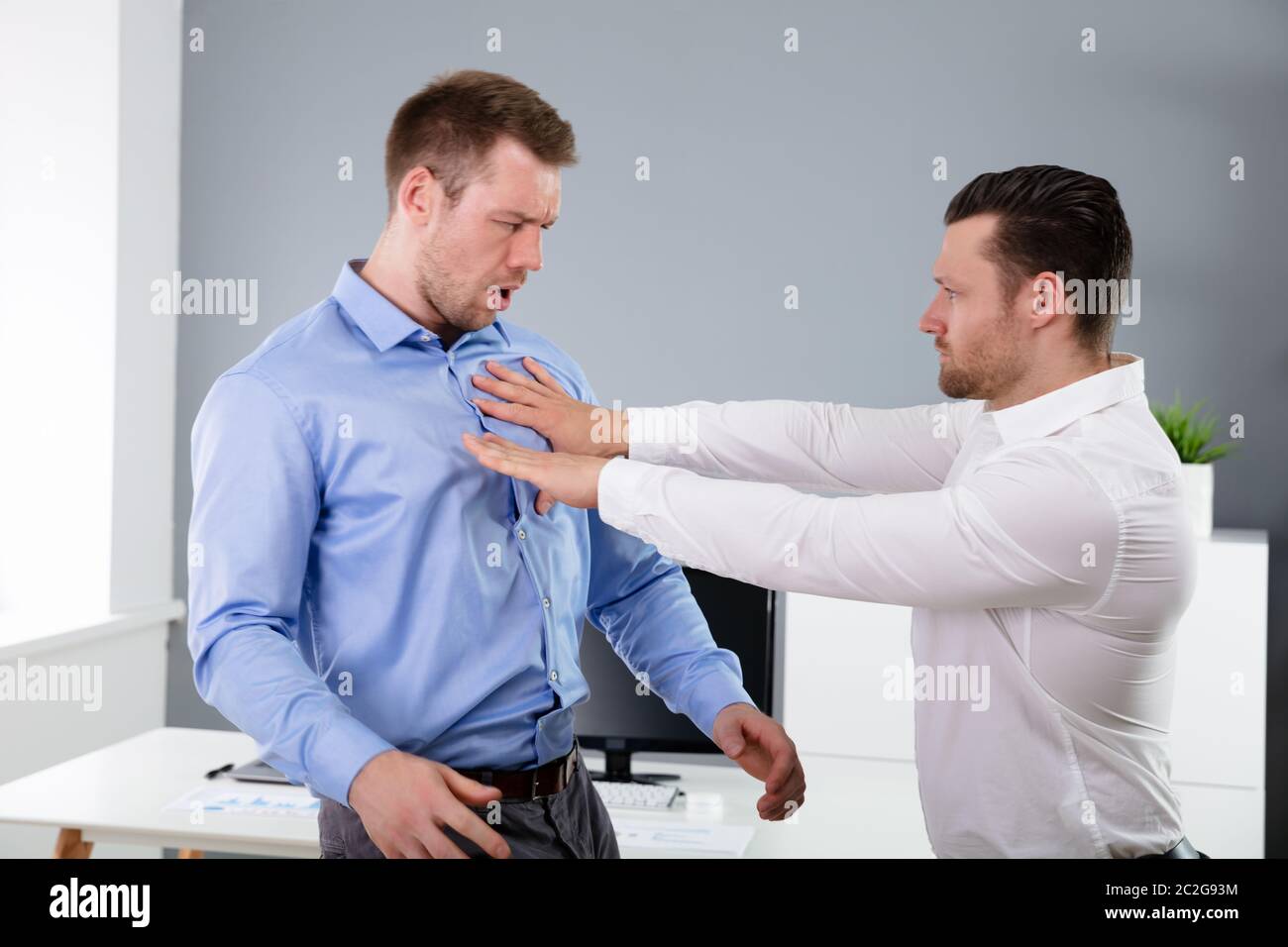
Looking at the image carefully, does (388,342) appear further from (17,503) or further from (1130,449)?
(17,503)

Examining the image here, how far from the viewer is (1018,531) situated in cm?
121

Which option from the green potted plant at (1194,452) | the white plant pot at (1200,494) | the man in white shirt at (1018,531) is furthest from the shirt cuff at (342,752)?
the white plant pot at (1200,494)

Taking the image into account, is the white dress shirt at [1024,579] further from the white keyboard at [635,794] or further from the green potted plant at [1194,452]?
the green potted plant at [1194,452]

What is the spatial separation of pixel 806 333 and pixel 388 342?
168 cm

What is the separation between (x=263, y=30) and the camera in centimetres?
238

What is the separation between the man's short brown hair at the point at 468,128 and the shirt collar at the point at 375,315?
4.1 inches

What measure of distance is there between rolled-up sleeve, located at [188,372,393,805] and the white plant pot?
1909 millimetres

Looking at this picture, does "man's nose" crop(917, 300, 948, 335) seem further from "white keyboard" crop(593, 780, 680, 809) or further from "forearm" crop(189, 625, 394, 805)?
"white keyboard" crop(593, 780, 680, 809)

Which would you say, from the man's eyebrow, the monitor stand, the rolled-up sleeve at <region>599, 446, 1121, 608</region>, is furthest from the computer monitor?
the man's eyebrow

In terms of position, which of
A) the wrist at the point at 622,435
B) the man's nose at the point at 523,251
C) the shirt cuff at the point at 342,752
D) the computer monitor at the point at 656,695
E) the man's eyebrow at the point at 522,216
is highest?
the man's eyebrow at the point at 522,216

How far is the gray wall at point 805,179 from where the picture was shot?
2.52 m

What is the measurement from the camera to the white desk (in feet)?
6.55

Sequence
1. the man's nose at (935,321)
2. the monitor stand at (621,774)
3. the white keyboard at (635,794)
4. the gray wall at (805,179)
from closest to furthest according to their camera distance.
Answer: the man's nose at (935,321) < the white keyboard at (635,794) < the monitor stand at (621,774) < the gray wall at (805,179)
